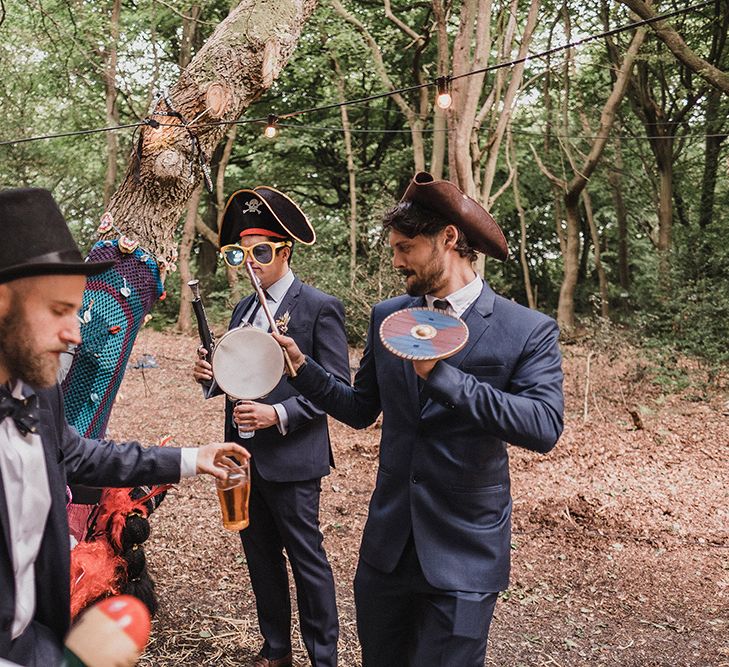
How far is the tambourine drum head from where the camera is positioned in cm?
285

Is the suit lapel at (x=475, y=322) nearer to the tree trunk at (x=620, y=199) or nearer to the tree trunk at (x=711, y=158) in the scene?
the tree trunk at (x=711, y=158)

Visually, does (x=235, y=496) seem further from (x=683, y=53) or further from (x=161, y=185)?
(x=683, y=53)

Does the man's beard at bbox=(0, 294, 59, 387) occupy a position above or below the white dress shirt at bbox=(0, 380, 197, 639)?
above

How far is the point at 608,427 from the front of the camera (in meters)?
9.01

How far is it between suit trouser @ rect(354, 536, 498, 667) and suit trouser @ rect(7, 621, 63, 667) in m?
1.08

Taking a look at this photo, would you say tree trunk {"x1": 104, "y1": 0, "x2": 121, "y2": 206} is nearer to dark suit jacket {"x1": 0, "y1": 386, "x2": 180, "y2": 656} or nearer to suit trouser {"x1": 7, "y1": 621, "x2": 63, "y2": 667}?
dark suit jacket {"x1": 0, "y1": 386, "x2": 180, "y2": 656}

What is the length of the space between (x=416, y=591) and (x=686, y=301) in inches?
468

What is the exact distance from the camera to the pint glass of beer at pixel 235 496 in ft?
8.51

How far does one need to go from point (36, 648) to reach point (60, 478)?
1.31ft

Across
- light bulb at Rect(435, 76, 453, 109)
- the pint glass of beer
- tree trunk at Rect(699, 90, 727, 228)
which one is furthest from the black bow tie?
tree trunk at Rect(699, 90, 727, 228)

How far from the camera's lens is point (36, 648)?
1780mm

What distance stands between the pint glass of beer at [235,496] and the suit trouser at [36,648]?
80 cm

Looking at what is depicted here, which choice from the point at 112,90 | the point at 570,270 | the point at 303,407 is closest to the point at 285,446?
the point at 303,407

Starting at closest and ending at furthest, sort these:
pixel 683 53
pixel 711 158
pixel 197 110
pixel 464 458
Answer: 1. pixel 464 458
2. pixel 197 110
3. pixel 683 53
4. pixel 711 158
